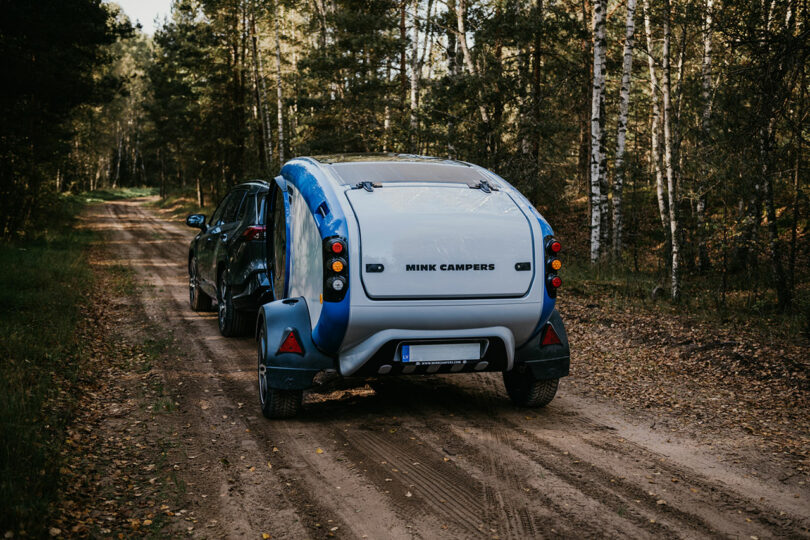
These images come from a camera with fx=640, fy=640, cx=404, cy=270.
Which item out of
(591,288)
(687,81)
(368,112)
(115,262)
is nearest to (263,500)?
(591,288)

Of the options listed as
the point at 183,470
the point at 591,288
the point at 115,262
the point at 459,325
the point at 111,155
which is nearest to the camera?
the point at 183,470

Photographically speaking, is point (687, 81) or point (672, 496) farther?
point (687, 81)

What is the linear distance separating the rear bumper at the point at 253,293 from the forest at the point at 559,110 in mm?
6360

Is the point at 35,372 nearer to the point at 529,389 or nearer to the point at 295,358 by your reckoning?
the point at 295,358

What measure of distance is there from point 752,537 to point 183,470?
135 inches

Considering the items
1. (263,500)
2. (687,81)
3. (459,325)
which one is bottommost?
(263,500)

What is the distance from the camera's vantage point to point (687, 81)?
46.4 ft

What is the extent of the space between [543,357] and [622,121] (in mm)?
13512

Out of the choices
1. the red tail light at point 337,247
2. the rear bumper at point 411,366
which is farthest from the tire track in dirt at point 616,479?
the red tail light at point 337,247

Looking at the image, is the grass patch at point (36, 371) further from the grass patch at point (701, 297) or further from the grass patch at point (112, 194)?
the grass patch at point (112, 194)

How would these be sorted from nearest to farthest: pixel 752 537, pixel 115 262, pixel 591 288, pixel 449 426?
pixel 752 537, pixel 449 426, pixel 591 288, pixel 115 262

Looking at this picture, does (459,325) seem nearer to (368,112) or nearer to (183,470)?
(183,470)

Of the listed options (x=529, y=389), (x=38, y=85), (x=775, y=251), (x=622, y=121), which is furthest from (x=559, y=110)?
(x=529, y=389)

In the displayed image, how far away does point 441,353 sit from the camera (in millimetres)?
4914
